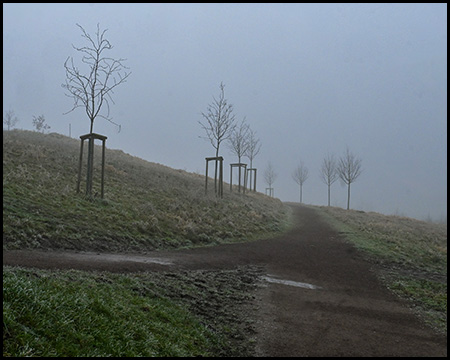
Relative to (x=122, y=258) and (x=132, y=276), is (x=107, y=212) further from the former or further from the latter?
(x=132, y=276)

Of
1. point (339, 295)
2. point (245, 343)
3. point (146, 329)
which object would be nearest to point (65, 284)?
point (146, 329)

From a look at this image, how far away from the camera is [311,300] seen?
28.0 feet

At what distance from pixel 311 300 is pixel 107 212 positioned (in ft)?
28.1

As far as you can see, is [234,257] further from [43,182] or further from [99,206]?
[43,182]

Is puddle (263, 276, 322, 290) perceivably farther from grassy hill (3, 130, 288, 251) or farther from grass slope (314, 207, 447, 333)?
grassy hill (3, 130, 288, 251)

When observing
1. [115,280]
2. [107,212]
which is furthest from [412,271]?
[107,212]

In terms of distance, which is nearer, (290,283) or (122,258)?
(122,258)

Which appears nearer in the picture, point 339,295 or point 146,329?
point 146,329

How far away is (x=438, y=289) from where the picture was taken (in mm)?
10977

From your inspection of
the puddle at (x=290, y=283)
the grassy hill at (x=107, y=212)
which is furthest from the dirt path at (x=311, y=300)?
the grassy hill at (x=107, y=212)

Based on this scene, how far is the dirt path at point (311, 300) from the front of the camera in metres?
6.13

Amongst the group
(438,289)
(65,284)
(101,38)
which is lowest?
(438,289)

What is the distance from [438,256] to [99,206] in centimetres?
1546

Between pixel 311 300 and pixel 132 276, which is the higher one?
pixel 132 276
